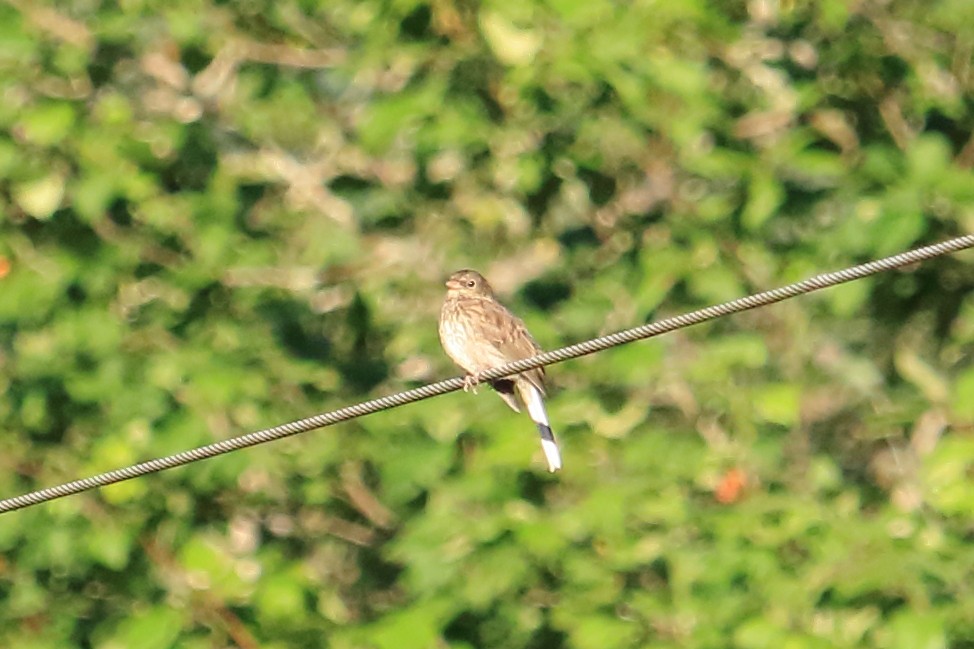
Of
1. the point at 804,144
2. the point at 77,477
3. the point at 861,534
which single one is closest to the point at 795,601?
the point at 861,534

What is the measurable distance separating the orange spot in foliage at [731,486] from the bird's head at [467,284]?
4.02 ft

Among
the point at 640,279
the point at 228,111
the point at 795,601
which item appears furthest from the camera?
the point at 228,111

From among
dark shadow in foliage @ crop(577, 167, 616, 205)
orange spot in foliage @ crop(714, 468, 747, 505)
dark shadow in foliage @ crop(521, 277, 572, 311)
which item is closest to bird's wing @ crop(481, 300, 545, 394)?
dark shadow in foliage @ crop(521, 277, 572, 311)

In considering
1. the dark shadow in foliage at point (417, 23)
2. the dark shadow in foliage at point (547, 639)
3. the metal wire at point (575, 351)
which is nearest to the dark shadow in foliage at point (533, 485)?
the dark shadow in foliage at point (547, 639)

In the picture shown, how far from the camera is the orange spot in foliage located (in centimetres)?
820

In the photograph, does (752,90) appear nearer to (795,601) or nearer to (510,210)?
(510,210)

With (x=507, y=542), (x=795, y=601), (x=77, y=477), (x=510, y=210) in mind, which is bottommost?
(x=795, y=601)

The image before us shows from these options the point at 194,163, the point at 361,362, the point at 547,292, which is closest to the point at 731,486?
the point at 547,292

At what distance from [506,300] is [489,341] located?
1080 mm

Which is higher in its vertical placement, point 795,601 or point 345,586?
point 345,586

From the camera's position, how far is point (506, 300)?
30.3 ft

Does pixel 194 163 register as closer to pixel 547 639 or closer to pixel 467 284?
pixel 467 284

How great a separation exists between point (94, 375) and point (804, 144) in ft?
10.0

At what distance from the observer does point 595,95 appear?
8.11 m
